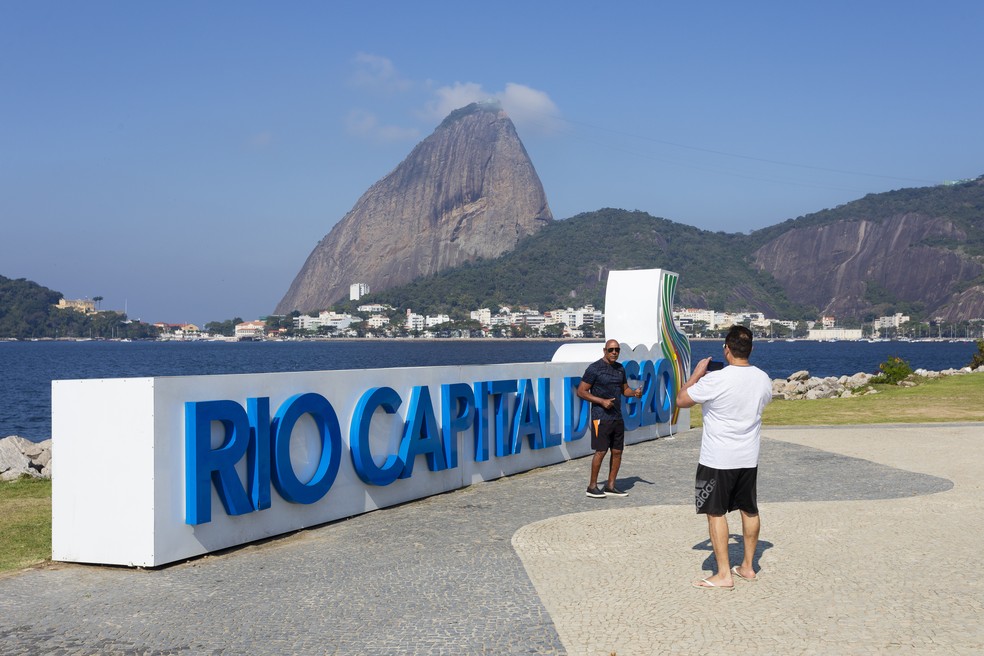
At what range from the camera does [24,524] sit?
33.7ft

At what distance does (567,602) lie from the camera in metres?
6.43

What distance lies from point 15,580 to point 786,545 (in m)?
6.19

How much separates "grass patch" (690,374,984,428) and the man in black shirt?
10250 mm

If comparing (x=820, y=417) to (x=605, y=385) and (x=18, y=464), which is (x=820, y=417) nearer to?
(x=605, y=385)

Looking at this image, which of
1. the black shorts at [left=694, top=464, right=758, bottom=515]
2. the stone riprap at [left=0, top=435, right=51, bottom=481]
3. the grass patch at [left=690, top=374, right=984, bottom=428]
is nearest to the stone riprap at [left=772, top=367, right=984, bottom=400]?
the grass patch at [left=690, top=374, right=984, bottom=428]

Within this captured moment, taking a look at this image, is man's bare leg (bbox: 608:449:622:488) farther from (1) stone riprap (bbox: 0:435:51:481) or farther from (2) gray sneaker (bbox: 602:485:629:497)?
(1) stone riprap (bbox: 0:435:51:481)

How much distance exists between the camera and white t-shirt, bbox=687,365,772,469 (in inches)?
263

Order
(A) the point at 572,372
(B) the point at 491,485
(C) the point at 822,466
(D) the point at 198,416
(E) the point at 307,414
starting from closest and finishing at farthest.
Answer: (D) the point at 198,416 → (E) the point at 307,414 → (B) the point at 491,485 → (C) the point at 822,466 → (A) the point at 572,372

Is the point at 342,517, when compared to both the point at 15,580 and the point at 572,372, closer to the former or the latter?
the point at 15,580

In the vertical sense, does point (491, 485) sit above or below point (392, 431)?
below

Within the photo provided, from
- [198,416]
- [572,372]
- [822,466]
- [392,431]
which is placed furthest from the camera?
[572,372]

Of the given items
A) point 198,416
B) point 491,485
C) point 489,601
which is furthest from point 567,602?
point 491,485

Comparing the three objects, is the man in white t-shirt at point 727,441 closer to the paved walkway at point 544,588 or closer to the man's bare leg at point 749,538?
the man's bare leg at point 749,538

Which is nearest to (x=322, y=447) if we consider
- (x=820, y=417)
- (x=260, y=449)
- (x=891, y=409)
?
(x=260, y=449)
